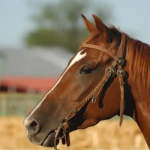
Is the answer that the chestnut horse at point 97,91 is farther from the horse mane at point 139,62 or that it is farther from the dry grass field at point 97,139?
the dry grass field at point 97,139

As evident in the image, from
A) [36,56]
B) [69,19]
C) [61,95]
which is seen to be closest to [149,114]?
[61,95]

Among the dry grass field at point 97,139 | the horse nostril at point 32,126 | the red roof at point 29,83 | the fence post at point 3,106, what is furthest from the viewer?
the red roof at point 29,83

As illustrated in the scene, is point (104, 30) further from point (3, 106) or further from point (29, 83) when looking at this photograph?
point (29, 83)

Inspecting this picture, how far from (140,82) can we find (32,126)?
2.96ft

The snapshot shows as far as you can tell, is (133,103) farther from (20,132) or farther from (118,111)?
(20,132)

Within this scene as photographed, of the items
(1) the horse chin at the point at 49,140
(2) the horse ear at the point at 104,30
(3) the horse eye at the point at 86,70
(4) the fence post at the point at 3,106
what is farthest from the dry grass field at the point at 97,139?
(4) the fence post at the point at 3,106

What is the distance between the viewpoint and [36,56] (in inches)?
1618

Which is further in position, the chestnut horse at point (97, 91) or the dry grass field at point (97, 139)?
the dry grass field at point (97, 139)

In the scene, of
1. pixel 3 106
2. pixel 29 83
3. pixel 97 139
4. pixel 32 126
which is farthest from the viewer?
pixel 29 83

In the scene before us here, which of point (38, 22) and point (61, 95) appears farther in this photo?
point (38, 22)

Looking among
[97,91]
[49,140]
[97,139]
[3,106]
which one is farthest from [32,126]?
[3,106]

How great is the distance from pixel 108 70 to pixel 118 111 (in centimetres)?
35

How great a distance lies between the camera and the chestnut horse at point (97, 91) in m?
2.96

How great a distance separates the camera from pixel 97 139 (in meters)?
6.31
